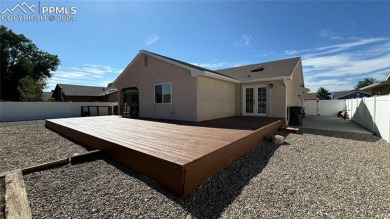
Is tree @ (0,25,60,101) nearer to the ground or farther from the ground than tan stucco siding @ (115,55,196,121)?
farther from the ground

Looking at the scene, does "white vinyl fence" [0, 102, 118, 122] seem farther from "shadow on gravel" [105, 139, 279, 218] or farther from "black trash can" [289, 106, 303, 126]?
"black trash can" [289, 106, 303, 126]

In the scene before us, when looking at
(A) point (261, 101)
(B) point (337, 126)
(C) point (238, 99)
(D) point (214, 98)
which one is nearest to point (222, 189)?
(D) point (214, 98)

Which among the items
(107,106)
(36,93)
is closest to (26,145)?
(107,106)

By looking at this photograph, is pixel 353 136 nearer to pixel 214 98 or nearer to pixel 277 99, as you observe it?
pixel 277 99

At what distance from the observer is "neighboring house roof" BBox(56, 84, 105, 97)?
29822mm

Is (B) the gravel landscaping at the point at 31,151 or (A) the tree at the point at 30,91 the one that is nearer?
(B) the gravel landscaping at the point at 31,151

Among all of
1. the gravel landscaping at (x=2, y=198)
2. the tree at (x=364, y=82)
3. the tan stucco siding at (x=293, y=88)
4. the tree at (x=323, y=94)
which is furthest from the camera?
the tree at (x=364, y=82)

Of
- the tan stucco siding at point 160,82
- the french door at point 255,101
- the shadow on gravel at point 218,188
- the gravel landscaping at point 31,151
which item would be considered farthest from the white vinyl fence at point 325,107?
the gravel landscaping at point 31,151

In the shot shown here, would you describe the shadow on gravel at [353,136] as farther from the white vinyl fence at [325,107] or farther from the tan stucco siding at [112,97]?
the tan stucco siding at [112,97]

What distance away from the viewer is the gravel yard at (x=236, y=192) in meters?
2.28

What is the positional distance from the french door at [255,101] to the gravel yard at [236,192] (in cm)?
645

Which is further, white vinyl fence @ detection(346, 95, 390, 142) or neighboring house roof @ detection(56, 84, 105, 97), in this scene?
neighboring house roof @ detection(56, 84, 105, 97)

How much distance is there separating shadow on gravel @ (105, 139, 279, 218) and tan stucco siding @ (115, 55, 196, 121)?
4670mm

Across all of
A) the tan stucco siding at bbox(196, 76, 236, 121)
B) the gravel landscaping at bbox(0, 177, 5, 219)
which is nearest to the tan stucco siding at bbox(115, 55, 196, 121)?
the tan stucco siding at bbox(196, 76, 236, 121)
